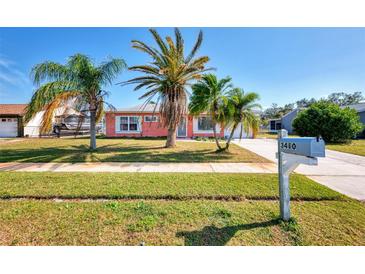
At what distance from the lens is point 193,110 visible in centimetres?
893

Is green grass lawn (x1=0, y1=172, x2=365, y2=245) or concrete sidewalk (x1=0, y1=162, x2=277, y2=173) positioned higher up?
concrete sidewalk (x1=0, y1=162, x2=277, y2=173)

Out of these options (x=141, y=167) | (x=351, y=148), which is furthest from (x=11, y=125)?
(x=351, y=148)

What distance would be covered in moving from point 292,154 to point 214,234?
169 centimetres

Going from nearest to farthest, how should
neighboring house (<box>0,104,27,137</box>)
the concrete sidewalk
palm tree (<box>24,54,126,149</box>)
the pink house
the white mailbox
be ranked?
the white mailbox < the concrete sidewalk < palm tree (<box>24,54,126,149</box>) < the pink house < neighboring house (<box>0,104,27,137</box>)

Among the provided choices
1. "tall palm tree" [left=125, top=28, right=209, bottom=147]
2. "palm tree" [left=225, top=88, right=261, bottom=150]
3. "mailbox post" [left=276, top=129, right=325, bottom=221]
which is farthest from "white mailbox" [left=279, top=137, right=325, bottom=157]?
"tall palm tree" [left=125, top=28, right=209, bottom=147]

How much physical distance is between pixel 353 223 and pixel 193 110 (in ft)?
23.1

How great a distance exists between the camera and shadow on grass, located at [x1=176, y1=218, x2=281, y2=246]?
95.6 inches

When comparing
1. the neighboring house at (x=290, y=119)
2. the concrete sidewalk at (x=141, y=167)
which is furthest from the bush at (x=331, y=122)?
the concrete sidewalk at (x=141, y=167)

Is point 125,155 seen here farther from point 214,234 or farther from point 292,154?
point 292,154

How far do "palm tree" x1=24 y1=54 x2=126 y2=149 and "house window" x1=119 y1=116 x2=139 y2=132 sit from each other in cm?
890

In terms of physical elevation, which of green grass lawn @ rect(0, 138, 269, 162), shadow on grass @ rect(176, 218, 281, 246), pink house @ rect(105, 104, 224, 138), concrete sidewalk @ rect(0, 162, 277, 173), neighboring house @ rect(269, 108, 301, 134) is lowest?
shadow on grass @ rect(176, 218, 281, 246)

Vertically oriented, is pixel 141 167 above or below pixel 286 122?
below

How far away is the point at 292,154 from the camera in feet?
8.92

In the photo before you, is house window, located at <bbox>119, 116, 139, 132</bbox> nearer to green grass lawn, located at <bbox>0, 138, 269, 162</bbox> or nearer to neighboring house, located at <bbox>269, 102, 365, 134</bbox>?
green grass lawn, located at <bbox>0, 138, 269, 162</bbox>
